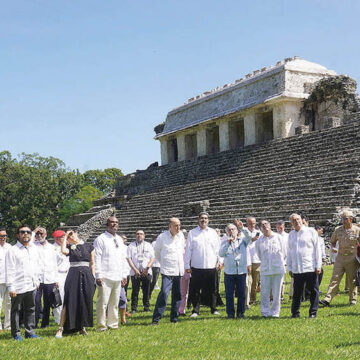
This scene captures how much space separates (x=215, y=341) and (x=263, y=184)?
15.4m

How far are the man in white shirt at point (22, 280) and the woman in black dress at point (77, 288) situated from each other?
19.8 inches

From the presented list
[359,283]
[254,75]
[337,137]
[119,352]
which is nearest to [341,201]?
[337,137]

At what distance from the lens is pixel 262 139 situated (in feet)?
98.9

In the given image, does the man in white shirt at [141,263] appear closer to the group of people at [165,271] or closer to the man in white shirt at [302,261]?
the group of people at [165,271]

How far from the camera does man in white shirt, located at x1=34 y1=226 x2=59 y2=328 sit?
9.30 meters

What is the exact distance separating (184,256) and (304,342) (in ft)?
11.3

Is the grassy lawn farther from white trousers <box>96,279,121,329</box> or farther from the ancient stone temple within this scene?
the ancient stone temple

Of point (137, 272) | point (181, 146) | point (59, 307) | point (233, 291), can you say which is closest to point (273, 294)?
point (233, 291)

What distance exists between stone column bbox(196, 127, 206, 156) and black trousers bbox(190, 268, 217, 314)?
82.9ft

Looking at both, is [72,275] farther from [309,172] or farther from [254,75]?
[254,75]

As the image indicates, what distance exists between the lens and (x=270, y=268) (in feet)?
29.6

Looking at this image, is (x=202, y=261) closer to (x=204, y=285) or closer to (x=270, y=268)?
(x=204, y=285)

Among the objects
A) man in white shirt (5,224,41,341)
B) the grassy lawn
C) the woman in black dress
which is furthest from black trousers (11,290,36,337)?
the woman in black dress

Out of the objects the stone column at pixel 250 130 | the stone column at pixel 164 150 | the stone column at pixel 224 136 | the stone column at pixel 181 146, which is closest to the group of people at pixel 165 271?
the stone column at pixel 250 130
